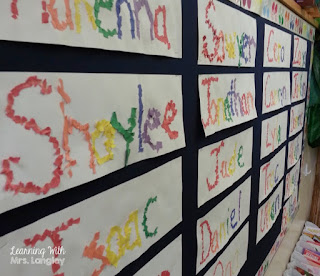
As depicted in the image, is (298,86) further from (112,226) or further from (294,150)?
(112,226)

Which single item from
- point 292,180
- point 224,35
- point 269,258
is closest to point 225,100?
point 224,35

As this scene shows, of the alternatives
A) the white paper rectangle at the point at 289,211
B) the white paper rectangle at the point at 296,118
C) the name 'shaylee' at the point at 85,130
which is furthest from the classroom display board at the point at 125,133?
the white paper rectangle at the point at 289,211

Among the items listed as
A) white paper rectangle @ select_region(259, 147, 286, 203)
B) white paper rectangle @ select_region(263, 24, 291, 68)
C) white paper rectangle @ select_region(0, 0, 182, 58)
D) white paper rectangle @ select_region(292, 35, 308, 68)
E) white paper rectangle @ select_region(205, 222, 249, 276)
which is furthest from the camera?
white paper rectangle @ select_region(292, 35, 308, 68)

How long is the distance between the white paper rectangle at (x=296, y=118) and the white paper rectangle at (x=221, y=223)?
0.68 metres

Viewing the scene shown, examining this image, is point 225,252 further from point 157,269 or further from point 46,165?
point 46,165

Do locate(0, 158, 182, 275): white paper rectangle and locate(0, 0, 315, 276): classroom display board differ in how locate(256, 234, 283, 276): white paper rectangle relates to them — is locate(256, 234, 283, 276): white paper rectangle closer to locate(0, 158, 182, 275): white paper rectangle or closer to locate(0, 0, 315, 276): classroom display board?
locate(0, 0, 315, 276): classroom display board

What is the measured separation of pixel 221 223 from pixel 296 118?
1.05m

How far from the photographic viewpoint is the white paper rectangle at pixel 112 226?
0.38 meters

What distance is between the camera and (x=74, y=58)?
15.6 inches

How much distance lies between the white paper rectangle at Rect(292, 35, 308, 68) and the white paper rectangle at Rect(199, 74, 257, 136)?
2.17 ft

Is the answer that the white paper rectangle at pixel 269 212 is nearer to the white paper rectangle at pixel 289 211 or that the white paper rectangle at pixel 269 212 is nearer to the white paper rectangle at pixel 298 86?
the white paper rectangle at pixel 289 211

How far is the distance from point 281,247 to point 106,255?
1.48m

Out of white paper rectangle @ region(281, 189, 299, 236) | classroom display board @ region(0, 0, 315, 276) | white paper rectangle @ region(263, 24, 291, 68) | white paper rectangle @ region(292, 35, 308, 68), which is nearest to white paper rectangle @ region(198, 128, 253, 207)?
classroom display board @ region(0, 0, 315, 276)

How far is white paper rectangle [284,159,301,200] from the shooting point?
5.38 feet
